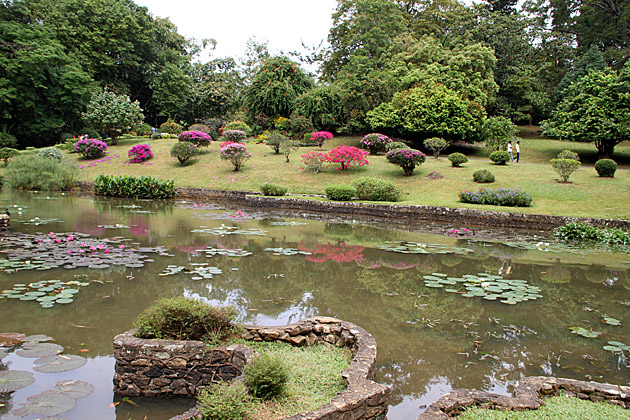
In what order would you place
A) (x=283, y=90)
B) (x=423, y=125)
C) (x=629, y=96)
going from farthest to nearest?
(x=283, y=90)
(x=423, y=125)
(x=629, y=96)

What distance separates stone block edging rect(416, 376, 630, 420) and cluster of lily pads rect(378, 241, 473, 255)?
5.64 m

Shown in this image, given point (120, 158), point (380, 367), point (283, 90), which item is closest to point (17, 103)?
point (120, 158)

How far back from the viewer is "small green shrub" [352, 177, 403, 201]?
16188mm

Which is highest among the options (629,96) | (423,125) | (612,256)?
(629,96)

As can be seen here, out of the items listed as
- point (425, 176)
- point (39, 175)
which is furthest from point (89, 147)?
point (425, 176)

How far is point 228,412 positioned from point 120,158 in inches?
1023

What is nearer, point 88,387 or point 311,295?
point 88,387

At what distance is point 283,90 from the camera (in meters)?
32.2

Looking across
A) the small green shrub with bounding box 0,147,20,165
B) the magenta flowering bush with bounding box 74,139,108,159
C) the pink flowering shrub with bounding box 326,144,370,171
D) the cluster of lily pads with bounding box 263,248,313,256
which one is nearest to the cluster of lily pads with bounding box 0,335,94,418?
the cluster of lily pads with bounding box 263,248,313,256

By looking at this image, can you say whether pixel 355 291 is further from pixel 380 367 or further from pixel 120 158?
pixel 120 158

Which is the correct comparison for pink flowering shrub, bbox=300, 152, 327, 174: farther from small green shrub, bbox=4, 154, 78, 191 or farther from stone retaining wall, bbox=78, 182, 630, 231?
small green shrub, bbox=4, 154, 78, 191

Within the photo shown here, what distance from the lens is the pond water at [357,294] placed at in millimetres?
3738

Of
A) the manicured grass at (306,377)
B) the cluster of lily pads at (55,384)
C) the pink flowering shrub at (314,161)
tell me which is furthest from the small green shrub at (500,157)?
the cluster of lily pads at (55,384)

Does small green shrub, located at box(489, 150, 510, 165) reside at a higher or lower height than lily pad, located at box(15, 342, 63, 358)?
higher
